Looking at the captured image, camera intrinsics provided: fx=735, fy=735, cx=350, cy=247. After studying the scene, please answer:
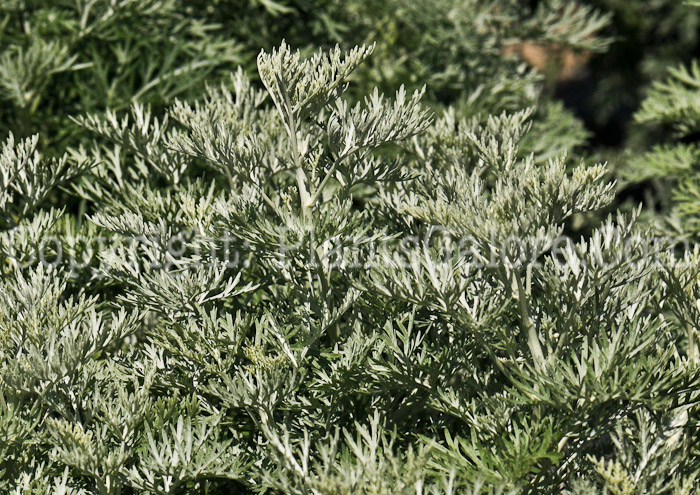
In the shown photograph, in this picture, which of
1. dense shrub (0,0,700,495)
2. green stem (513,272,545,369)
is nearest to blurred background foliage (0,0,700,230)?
dense shrub (0,0,700,495)

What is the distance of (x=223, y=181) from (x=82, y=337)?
153cm

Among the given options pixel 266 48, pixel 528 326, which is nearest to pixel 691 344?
pixel 528 326

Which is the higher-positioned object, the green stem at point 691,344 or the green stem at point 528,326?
the green stem at point 528,326

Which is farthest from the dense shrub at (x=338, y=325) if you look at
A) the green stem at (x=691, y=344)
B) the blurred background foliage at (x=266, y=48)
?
the blurred background foliage at (x=266, y=48)

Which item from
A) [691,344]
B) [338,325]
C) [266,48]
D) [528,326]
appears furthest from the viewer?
[266,48]

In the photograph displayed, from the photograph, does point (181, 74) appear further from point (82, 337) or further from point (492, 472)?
point (492, 472)

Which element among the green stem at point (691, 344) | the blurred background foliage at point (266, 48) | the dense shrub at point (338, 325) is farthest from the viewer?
the blurred background foliage at point (266, 48)

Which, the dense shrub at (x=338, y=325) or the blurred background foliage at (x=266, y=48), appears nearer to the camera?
the dense shrub at (x=338, y=325)

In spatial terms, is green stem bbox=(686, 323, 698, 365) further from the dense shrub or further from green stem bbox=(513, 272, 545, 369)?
green stem bbox=(513, 272, 545, 369)

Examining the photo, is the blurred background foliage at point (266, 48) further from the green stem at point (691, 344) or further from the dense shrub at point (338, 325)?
the green stem at point (691, 344)

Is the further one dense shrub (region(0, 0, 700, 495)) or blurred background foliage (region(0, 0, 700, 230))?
blurred background foliage (region(0, 0, 700, 230))

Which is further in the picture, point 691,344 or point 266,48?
point 266,48

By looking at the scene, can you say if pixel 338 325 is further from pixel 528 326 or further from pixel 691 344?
pixel 691 344

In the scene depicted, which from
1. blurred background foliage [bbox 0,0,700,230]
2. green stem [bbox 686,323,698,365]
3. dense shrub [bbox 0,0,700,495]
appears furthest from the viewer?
blurred background foliage [bbox 0,0,700,230]
